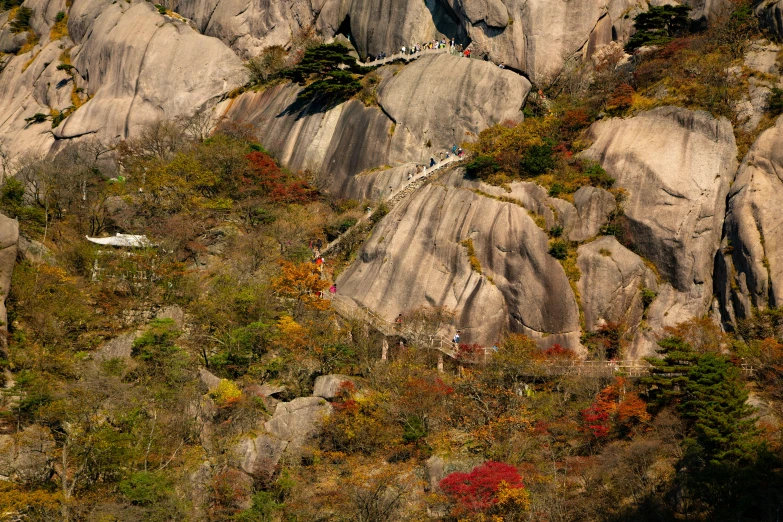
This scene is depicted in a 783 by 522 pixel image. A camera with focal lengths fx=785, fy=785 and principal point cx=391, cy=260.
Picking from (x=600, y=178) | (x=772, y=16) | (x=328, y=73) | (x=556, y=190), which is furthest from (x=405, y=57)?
(x=772, y=16)

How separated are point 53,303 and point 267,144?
23.7 metres

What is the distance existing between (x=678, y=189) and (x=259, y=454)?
25.0m

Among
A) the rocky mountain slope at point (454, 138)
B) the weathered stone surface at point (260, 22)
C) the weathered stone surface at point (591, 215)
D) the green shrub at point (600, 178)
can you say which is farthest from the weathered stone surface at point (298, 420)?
the weathered stone surface at point (260, 22)

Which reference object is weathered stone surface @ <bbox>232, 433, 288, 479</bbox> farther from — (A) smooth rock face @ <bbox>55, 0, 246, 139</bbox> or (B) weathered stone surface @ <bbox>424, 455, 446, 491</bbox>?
(A) smooth rock face @ <bbox>55, 0, 246, 139</bbox>

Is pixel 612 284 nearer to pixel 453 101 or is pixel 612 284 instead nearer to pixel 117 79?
pixel 453 101

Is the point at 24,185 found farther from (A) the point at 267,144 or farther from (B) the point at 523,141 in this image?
(B) the point at 523,141

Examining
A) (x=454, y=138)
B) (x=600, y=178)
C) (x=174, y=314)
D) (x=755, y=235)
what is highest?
(x=600, y=178)

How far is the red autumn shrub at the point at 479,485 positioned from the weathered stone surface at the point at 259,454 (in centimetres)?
716

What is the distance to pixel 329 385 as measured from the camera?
3512 centimetres

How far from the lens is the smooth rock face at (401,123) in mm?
52594

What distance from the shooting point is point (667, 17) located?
52.8m

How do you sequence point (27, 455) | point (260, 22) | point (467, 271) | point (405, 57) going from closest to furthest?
point (27, 455)
point (467, 271)
point (405, 57)
point (260, 22)

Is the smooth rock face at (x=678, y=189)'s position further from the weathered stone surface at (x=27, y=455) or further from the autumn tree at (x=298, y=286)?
the weathered stone surface at (x=27, y=455)

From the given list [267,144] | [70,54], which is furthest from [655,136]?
[70,54]
